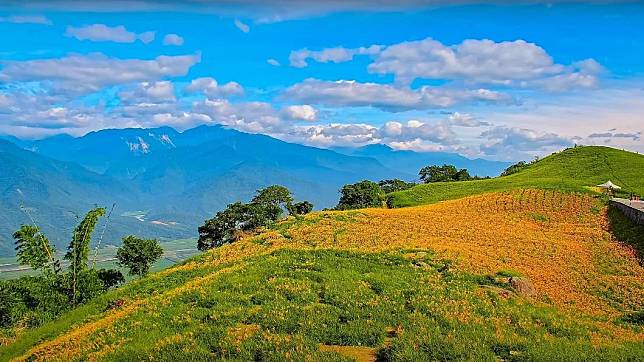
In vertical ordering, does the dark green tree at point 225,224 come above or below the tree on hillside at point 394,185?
below

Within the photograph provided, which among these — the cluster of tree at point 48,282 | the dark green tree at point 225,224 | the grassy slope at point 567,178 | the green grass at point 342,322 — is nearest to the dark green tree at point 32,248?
the cluster of tree at point 48,282

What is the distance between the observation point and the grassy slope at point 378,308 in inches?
583

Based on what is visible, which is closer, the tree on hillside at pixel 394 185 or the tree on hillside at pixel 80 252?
the tree on hillside at pixel 80 252

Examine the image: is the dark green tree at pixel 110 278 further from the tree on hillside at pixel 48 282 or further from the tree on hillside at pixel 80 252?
the tree on hillside at pixel 80 252

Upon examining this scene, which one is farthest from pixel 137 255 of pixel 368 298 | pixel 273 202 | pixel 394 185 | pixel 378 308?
pixel 394 185

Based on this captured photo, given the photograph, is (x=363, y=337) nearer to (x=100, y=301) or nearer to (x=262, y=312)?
(x=262, y=312)

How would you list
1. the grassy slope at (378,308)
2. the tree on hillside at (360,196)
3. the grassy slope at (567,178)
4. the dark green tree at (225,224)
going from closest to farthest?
1. the grassy slope at (378,308)
2. the grassy slope at (567,178)
3. the dark green tree at (225,224)
4. the tree on hillside at (360,196)

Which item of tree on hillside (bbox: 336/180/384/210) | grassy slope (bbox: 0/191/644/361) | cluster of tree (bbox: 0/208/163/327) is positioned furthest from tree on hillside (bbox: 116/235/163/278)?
grassy slope (bbox: 0/191/644/361)

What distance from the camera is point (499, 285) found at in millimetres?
22906

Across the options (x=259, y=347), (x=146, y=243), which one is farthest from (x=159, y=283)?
(x=146, y=243)

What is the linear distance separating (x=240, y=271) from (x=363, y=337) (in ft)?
32.4

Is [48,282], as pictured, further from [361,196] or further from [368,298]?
[361,196]

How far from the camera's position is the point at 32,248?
145ft

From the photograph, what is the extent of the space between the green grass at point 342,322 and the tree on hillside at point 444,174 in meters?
113
